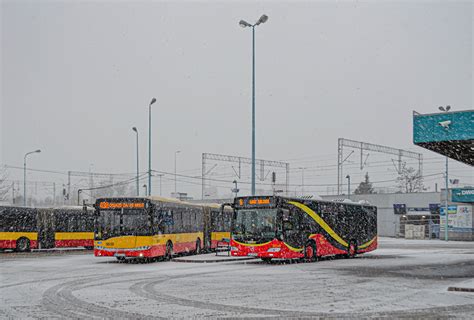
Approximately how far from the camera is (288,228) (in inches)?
1129

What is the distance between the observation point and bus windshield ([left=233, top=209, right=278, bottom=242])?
28250mm

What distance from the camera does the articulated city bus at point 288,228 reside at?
28.2 m

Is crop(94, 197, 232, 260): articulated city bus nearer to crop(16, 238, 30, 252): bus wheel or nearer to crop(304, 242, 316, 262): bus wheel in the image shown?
crop(304, 242, 316, 262): bus wheel

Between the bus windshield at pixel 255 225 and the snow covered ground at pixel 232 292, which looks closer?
the snow covered ground at pixel 232 292

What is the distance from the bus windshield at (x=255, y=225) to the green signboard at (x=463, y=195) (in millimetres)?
31757

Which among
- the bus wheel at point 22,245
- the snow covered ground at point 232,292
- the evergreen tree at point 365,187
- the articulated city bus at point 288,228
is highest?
the evergreen tree at point 365,187

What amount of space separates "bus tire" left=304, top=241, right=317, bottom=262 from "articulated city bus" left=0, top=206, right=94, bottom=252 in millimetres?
13728

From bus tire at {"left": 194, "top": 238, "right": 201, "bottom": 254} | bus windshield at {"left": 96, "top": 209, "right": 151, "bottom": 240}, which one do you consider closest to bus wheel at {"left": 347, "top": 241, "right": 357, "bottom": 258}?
bus tire at {"left": 194, "top": 238, "right": 201, "bottom": 254}

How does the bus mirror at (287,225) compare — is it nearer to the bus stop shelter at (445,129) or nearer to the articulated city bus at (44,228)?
the bus stop shelter at (445,129)

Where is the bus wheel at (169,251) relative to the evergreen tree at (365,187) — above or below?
below

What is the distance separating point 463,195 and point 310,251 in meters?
29.4

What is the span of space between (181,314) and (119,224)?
16360 mm

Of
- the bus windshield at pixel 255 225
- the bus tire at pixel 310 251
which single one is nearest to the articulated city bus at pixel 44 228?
the bus windshield at pixel 255 225

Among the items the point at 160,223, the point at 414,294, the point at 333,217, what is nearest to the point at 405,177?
the point at 333,217
